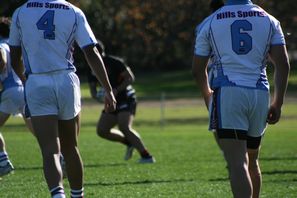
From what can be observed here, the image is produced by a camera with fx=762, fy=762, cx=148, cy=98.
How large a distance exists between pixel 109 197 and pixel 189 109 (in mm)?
29880

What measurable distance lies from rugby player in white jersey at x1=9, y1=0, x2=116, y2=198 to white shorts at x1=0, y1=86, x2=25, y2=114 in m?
4.50

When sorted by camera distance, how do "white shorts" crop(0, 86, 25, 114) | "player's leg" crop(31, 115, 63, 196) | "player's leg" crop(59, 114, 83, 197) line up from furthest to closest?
"white shorts" crop(0, 86, 25, 114)
"player's leg" crop(59, 114, 83, 197)
"player's leg" crop(31, 115, 63, 196)

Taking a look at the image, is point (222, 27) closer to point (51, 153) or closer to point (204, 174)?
point (51, 153)

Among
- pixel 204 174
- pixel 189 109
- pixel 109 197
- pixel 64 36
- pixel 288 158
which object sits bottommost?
pixel 189 109

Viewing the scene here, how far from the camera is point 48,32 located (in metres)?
7.08

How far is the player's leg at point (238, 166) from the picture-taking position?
6386mm

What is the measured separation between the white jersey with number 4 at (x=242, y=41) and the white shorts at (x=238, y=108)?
64 millimetres

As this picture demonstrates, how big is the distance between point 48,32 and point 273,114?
7.24 ft

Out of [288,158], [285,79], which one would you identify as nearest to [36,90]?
[285,79]

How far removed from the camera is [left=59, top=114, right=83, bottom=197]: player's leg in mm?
7312

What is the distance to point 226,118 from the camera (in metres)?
6.49

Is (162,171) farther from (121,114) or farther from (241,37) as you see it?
(241,37)

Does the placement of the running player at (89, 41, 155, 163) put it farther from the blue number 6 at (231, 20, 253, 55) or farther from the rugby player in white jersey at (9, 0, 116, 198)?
Result: the blue number 6 at (231, 20, 253, 55)

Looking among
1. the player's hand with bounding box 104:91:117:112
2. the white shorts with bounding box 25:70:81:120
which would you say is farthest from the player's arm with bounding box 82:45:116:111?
the white shorts with bounding box 25:70:81:120
